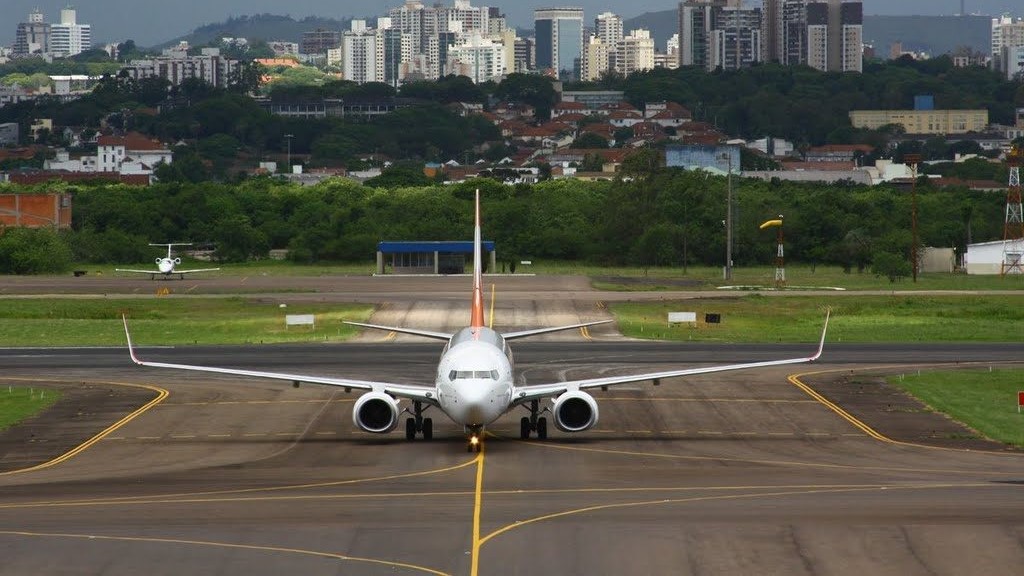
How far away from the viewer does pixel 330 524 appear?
1529 inches

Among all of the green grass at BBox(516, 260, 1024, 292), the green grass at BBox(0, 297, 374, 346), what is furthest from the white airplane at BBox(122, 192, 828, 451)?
the green grass at BBox(516, 260, 1024, 292)

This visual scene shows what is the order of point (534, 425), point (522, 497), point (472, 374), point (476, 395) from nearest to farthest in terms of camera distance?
point (522, 497)
point (476, 395)
point (472, 374)
point (534, 425)

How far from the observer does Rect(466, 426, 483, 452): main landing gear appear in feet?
163

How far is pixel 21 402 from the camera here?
6450 cm

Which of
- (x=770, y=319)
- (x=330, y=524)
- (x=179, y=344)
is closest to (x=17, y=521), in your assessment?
(x=330, y=524)

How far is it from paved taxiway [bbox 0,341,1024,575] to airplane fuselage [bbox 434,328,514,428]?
1.46m

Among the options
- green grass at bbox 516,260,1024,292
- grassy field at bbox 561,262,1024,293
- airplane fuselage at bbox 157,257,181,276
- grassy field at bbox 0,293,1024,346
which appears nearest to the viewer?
grassy field at bbox 0,293,1024,346

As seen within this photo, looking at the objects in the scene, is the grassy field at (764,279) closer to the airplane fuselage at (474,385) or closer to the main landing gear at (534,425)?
the main landing gear at (534,425)

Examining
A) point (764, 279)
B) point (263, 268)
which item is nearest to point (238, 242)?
point (263, 268)

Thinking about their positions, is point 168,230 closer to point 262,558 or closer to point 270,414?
point 270,414

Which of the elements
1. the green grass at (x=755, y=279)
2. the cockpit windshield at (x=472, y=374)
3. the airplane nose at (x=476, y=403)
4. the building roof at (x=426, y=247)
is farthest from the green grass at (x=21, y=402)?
the building roof at (x=426, y=247)

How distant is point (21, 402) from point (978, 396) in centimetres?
3600

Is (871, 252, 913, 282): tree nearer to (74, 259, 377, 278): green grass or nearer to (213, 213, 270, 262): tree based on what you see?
(74, 259, 377, 278): green grass

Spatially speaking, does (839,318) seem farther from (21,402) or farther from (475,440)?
(475,440)
